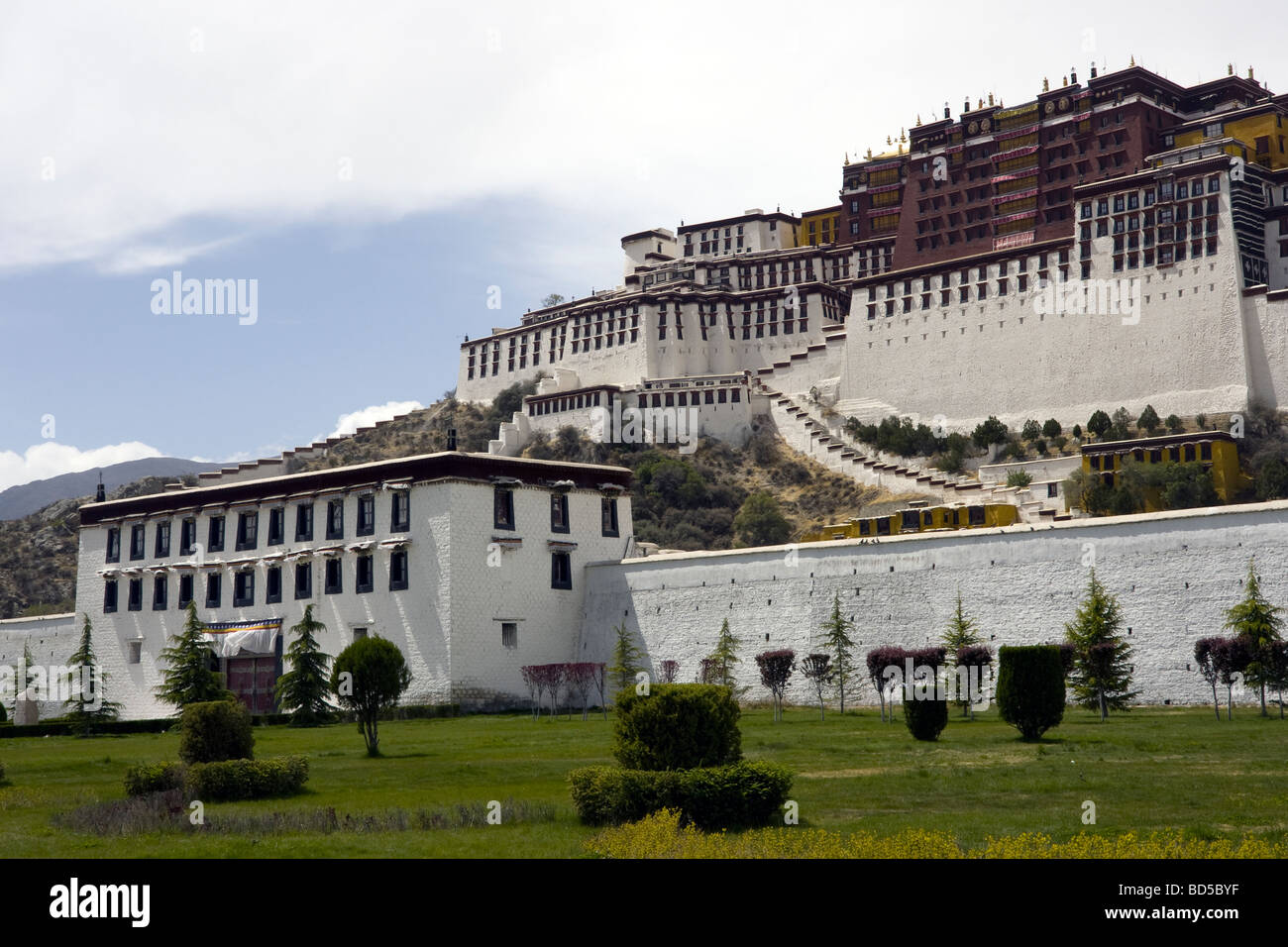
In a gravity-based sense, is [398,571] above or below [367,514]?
below

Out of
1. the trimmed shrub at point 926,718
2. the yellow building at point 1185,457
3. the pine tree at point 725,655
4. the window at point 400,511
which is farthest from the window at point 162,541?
the yellow building at point 1185,457

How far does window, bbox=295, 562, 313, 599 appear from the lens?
176 ft

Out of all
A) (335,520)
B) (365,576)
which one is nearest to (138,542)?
(335,520)

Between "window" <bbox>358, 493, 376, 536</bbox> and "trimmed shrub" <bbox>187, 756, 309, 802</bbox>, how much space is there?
28.0 meters

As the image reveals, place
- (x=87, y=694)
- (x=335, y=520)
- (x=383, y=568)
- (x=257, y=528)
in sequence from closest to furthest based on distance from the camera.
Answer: (x=87, y=694) < (x=383, y=568) < (x=335, y=520) < (x=257, y=528)

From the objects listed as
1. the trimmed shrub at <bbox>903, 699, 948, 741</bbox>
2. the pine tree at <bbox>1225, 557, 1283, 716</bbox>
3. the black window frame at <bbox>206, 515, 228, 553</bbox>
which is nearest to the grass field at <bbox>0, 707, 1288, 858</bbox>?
the trimmed shrub at <bbox>903, 699, 948, 741</bbox>

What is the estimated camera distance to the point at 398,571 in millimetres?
51062

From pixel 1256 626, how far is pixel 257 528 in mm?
36591

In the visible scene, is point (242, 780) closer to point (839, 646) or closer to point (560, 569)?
point (839, 646)

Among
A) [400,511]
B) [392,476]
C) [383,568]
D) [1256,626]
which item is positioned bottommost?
[1256,626]

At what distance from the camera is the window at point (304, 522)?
178 ft
